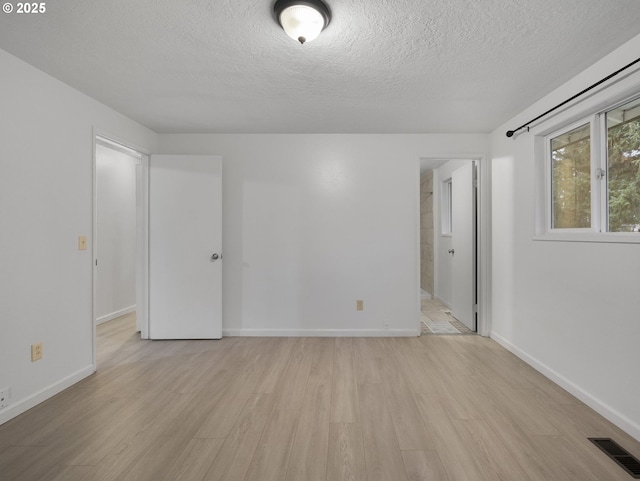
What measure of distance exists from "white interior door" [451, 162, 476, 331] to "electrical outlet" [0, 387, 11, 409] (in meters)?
4.13

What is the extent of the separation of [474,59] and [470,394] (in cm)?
230

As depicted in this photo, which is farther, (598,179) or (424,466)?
(598,179)

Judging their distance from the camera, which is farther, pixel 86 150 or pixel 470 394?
pixel 86 150

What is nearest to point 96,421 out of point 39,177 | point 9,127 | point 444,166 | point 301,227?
point 39,177

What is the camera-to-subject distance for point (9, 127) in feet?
6.38

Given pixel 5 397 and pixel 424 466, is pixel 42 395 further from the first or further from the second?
pixel 424 466

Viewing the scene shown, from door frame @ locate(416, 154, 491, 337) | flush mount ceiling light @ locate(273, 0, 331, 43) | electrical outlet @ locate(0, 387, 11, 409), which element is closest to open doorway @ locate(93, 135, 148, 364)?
electrical outlet @ locate(0, 387, 11, 409)

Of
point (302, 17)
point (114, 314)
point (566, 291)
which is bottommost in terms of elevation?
point (114, 314)

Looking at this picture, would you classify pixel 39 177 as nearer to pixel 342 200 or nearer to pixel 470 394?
pixel 342 200

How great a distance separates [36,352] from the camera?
2105 mm

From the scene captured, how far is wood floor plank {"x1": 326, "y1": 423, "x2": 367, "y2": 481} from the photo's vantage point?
4.88 feet

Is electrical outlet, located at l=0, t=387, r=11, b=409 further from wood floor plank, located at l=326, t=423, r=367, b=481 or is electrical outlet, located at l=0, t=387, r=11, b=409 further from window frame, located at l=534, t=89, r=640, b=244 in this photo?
window frame, located at l=534, t=89, r=640, b=244

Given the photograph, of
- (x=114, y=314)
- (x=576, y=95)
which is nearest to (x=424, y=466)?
(x=576, y=95)

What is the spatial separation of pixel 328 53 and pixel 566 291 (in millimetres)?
2431
